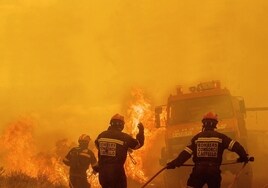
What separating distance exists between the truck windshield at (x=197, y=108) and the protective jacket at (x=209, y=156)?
18.0ft

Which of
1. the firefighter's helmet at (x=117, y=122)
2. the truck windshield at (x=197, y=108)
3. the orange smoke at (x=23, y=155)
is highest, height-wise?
the firefighter's helmet at (x=117, y=122)

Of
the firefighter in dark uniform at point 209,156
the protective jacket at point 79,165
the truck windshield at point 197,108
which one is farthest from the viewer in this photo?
the truck windshield at point 197,108

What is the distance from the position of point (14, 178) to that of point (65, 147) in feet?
59.7

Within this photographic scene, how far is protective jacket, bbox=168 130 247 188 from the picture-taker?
285 inches

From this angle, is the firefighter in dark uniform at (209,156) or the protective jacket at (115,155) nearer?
the firefighter in dark uniform at (209,156)

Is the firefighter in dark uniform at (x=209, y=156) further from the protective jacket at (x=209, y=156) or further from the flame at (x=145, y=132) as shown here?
the flame at (x=145, y=132)

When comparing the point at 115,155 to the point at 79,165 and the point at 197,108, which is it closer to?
the point at 79,165

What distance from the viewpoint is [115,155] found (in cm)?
786

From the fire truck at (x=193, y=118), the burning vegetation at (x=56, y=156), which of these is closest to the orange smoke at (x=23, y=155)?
the burning vegetation at (x=56, y=156)

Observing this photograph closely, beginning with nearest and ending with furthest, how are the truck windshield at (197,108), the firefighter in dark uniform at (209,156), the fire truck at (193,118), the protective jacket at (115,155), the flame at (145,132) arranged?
the firefighter in dark uniform at (209,156) → the protective jacket at (115,155) → the fire truck at (193,118) → the truck windshield at (197,108) → the flame at (145,132)

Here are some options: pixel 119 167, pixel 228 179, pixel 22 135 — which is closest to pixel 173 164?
pixel 119 167

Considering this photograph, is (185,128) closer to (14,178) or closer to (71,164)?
(71,164)

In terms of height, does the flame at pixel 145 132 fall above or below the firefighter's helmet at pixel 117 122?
below

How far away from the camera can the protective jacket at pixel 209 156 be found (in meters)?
7.23
